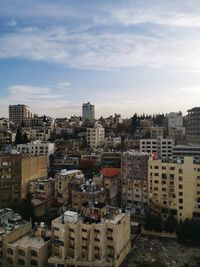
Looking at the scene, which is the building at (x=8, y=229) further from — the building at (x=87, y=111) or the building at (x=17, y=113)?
the building at (x=87, y=111)

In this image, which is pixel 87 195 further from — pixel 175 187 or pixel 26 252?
pixel 26 252

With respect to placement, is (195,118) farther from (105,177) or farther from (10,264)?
(10,264)

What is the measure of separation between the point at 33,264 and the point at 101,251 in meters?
4.16

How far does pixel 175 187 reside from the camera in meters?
31.1

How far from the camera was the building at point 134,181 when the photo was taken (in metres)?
33.6

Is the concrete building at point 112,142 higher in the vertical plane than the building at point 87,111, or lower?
lower

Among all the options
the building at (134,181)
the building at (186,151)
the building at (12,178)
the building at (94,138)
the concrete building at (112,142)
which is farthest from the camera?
the building at (94,138)

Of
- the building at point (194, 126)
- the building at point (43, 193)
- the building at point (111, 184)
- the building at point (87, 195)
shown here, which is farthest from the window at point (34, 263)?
the building at point (194, 126)

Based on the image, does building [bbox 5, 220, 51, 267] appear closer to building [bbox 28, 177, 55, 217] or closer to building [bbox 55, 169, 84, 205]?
building [bbox 28, 177, 55, 217]

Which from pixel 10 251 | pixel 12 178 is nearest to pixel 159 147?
pixel 12 178

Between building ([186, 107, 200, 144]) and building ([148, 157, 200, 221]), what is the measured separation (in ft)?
94.8

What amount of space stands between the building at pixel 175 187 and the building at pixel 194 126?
2890 cm

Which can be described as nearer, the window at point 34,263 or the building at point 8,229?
the window at point 34,263

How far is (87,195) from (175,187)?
760 cm
